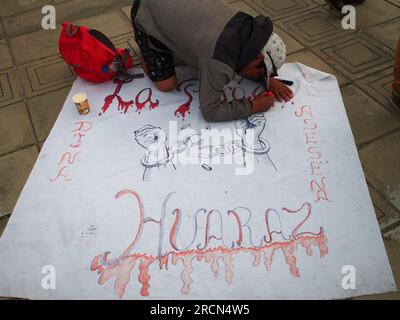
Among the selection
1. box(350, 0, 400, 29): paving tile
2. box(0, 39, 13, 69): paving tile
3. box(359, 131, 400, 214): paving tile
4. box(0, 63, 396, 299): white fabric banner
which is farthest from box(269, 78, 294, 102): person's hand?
box(0, 39, 13, 69): paving tile

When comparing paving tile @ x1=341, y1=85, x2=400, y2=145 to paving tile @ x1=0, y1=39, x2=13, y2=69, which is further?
paving tile @ x1=0, y1=39, x2=13, y2=69

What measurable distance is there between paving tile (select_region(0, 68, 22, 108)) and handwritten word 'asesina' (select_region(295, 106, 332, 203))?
4.21ft

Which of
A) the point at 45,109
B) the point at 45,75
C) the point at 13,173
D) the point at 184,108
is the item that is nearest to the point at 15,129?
the point at 45,109

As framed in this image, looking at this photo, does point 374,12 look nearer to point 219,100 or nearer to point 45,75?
point 219,100

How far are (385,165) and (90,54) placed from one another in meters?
1.25

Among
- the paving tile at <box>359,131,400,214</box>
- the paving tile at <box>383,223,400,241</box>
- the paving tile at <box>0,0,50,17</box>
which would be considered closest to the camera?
the paving tile at <box>383,223,400,241</box>

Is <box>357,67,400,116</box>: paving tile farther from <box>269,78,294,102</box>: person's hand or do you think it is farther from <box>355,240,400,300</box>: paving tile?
<box>355,240,400,300</box>: paving tile

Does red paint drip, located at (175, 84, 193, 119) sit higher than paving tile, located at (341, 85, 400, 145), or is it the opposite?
red paint drip, located at (175, 84, 193, 119)

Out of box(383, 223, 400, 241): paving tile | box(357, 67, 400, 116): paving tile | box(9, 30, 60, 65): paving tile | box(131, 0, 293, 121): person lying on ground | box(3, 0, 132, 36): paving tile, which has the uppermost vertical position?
box(131, 0, 293, 121): person lying on ground

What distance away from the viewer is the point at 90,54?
4.90ft

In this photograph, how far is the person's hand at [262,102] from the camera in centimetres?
135

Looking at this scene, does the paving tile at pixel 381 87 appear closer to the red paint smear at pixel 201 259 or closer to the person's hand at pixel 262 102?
the person's hand at pixel 262 102

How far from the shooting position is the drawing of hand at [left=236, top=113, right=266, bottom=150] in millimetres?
1282
